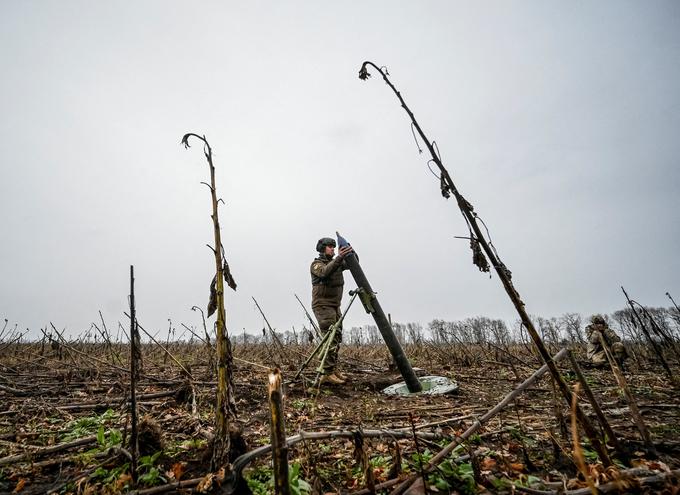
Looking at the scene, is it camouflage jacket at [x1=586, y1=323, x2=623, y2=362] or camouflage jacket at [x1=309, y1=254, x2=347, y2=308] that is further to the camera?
camouflage jacket at [x1=586, y1=323, x2=623, y2=362]

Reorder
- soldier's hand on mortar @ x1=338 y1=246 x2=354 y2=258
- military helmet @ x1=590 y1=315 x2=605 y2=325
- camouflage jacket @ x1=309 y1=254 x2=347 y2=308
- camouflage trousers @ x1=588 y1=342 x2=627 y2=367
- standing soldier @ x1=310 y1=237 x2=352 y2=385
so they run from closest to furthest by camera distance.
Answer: soldier's hand on mortar @ x1=338 y1=246 x2=354 y2=258, standing soldier @ x1=310 y1=237 x2=352 y2=385, camouflage jacket @ x1=309 y1=254 x2=347 y2=308, camouflage trousers @ x1=588 y1=342 x2=627 y2=367, military helmet @ x1=590 y1=315 x2=605 y2=325

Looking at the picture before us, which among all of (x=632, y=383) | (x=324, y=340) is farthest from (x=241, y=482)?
(x=632, y=383)

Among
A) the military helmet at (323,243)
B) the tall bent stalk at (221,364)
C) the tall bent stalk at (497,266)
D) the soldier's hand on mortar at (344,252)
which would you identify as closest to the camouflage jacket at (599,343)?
the soldier's hand on mortar at (344,252)

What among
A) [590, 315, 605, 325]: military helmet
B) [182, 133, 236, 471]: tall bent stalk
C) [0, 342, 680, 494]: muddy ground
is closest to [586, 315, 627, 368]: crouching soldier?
[590, 315, 605, 325]: military helmet

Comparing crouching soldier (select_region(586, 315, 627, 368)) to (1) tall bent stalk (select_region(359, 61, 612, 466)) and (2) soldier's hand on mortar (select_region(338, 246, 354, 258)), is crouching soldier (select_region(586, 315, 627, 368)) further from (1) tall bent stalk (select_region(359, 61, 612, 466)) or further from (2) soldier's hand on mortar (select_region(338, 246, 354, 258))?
(1) tall bent stalk (select_region(359, 61, 612, 466))

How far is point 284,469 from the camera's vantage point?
1128 mm

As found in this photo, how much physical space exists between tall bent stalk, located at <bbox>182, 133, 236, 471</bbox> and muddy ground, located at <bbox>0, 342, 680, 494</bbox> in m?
0.15

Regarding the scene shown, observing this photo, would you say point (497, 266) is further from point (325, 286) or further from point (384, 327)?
point (325, 286)

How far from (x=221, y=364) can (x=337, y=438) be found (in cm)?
130

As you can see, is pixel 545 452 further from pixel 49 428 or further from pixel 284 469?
A: pixel 49 428

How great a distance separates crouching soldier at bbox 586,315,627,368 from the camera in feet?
23.2

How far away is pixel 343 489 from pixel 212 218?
197 cm

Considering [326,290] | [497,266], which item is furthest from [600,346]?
[497,266]

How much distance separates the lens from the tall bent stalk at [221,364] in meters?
1.85
